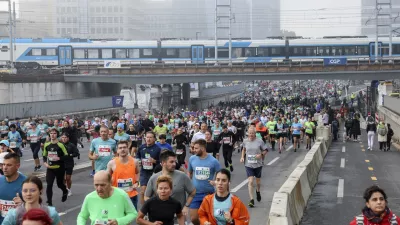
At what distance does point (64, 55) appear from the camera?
206ft

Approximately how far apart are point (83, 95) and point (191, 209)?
184 feet

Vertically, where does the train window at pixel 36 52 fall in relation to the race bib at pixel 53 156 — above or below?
above

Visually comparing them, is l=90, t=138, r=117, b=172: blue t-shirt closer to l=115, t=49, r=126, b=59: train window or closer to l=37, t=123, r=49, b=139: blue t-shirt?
l=37, t=123, r=49, b=139: blue t-shirt

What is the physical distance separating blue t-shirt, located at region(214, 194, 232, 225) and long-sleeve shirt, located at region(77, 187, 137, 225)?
36.0 inches

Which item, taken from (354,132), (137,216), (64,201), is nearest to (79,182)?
(64,201)

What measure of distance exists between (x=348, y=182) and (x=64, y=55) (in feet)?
157

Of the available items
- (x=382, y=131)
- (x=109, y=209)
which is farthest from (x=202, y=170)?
(x=382, y=131)

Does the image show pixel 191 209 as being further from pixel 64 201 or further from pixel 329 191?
pixel 329 191

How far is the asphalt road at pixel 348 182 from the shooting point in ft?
43.2

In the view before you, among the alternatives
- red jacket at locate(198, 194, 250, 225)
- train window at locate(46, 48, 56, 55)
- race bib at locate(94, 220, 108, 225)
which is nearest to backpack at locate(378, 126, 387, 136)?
red jacket at locate(198, 194, 250, 225)

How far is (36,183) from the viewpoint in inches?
261

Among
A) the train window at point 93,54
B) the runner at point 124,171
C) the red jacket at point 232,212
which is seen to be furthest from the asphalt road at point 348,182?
the train window at point 93,54

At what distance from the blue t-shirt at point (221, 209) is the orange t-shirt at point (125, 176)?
121 inches

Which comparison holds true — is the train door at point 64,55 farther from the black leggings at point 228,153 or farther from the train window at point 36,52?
the black leggings at point 228,153
